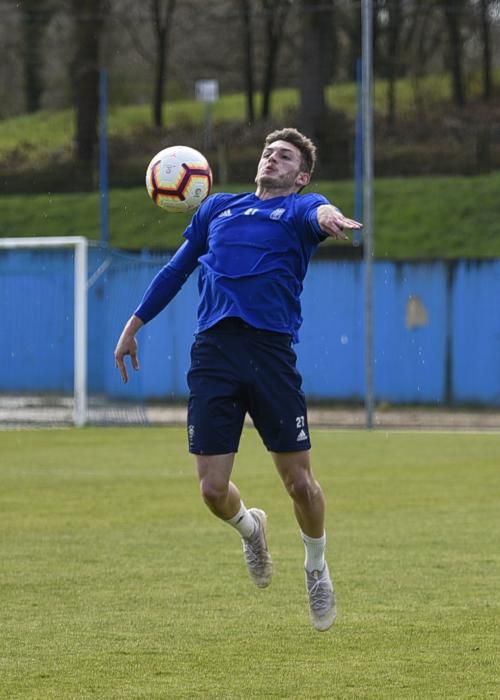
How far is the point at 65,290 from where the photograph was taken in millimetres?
25656

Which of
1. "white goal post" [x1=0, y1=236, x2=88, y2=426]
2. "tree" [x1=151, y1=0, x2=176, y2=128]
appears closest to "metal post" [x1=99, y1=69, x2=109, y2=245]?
"tree" [x1=151, y1=0, x2=176, y2=128]

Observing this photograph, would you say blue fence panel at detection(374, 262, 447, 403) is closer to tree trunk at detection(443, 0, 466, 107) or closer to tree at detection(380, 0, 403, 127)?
tree at detection(380, 0, 403, 127)

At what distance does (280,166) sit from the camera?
281 inches

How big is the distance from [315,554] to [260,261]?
1.44m

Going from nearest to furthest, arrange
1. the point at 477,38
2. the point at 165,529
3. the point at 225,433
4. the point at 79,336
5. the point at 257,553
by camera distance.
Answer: the point at 225,433 < the point at 257,553 < the point at 165,529 < the point at 79,336 < the point at 477,38

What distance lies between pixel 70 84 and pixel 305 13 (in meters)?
5.66

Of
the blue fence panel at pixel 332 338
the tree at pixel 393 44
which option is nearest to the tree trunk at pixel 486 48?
the tree at pixel 393 44

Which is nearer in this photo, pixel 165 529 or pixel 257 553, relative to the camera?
pixel 257 553

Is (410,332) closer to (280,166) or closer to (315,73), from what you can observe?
(315,73)

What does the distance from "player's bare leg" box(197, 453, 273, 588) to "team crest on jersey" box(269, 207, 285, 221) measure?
115cm

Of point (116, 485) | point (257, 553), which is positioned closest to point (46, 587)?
point (257, 553)

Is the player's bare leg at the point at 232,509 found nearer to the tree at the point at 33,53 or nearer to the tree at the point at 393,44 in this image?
the tree at the point at 33,53

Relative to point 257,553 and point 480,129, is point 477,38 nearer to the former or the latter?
point 480,129

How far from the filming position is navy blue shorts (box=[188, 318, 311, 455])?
22.6 ft
